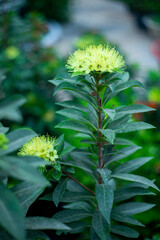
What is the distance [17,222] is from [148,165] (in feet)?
4.13

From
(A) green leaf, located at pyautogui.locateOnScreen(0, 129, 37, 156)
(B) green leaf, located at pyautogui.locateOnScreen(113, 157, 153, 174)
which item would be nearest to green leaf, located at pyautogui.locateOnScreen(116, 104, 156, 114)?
(B) green leaf, located at pyautogui.locateOnScreen(113, 157, 153, 174)

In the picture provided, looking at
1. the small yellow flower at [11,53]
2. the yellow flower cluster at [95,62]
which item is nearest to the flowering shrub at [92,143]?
the yellow flower cluster at [95,62]

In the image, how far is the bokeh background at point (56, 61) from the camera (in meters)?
1.43

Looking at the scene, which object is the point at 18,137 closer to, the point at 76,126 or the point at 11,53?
the point at 76,126

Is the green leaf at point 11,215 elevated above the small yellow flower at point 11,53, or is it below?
above

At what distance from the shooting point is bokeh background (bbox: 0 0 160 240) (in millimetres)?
1426

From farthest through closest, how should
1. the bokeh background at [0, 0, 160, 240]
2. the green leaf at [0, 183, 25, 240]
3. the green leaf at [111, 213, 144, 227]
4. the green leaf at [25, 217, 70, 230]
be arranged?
1. the bokeh background at [0, 0, 160, 240]
2. the green leaf at [111, 213, 144, 227]
3. the green leaf at [25, 217, 70, 230]
4. the green leaf at [0, 183, 25, 240]

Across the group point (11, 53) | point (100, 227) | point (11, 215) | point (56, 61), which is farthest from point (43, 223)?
point (56, 61)

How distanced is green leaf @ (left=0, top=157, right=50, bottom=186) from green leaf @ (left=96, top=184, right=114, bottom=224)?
28 centimetres

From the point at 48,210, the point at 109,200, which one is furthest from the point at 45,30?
the point at 109,200

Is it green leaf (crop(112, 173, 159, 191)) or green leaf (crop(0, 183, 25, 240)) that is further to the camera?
green leaf (crop(112, 173, 159, 191))

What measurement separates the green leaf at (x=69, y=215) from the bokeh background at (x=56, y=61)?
0.33ft

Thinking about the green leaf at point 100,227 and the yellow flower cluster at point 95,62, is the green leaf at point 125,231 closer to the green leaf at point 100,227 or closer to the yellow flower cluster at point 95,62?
the green leaf at point 100,227

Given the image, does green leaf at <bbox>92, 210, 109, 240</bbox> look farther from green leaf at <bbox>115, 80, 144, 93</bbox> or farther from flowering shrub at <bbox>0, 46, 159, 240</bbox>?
green leaf at <bbox>115, 80, 144, 93</bbox>
